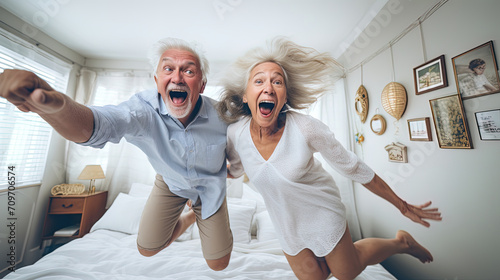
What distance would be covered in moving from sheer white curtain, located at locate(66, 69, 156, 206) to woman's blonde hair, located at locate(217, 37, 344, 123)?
6.65 feet

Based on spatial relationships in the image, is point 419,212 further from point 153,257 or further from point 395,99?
point 153,257

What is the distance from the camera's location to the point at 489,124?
83cm

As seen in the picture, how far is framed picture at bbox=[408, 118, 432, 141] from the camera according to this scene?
1096 mm

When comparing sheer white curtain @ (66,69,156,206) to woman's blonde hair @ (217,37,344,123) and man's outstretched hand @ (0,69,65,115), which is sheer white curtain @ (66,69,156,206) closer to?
woman's blonde hair @ (217,37,344,123)

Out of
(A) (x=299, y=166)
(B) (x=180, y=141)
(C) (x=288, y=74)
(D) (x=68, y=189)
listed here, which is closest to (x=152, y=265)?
(B) (x=180, y=141)

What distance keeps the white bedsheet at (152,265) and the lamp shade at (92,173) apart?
0.84 meters

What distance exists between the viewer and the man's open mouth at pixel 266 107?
2.88 feet

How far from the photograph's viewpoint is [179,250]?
1692 millimetres

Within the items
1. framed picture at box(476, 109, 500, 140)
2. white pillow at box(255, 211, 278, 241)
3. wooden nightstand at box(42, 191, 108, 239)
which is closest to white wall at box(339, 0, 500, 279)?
framed picture at box(476, 109, 500, 140)

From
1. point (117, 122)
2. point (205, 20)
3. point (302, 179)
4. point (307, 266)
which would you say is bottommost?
point (307, 266)

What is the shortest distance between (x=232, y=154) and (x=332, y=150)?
1.86 ft

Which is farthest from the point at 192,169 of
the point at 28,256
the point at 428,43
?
the point at 28,256

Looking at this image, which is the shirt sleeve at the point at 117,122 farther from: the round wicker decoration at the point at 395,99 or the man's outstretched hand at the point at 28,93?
the round wicker decoration at the point at 395,99

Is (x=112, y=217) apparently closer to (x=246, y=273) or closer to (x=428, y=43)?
(x=246, y=273)
